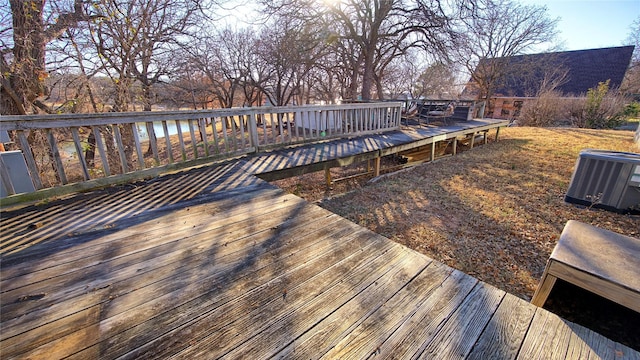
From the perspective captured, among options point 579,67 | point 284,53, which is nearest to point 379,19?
point 284,53

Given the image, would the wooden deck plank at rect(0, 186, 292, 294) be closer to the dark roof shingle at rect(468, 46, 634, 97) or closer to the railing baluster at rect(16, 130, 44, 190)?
the railing baluster at rect(16, 130, 44, 190)

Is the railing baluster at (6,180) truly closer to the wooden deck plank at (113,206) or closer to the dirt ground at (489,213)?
the wooden deck plank at (113,206)

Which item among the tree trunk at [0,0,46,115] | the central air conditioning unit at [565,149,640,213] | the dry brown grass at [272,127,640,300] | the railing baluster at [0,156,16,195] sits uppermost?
the tree trunk at [0,0,46,115]

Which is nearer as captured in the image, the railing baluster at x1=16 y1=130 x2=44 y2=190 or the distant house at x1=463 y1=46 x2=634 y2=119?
the railing baluster at x1=16 y1=130 x2=44 y2=190

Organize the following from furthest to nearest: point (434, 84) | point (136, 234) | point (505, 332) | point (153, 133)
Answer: point (434, 84) → point (153, 133) → point (136, 234) → point (505, 332)

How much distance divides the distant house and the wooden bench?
20.2m

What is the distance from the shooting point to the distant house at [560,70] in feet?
56.6

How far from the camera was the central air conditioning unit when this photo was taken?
11.5ft

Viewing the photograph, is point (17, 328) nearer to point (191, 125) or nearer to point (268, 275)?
point (268, 275)

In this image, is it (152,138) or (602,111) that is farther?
(602,111)

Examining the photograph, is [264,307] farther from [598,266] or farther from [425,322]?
[598,266]

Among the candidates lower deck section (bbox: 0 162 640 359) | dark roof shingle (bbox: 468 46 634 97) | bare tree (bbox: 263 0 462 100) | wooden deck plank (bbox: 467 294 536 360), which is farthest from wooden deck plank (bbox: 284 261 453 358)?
dark roof shingle (bbox: 468 46 634 97)

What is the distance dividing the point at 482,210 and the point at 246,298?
413 cm

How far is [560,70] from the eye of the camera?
17750 mm
